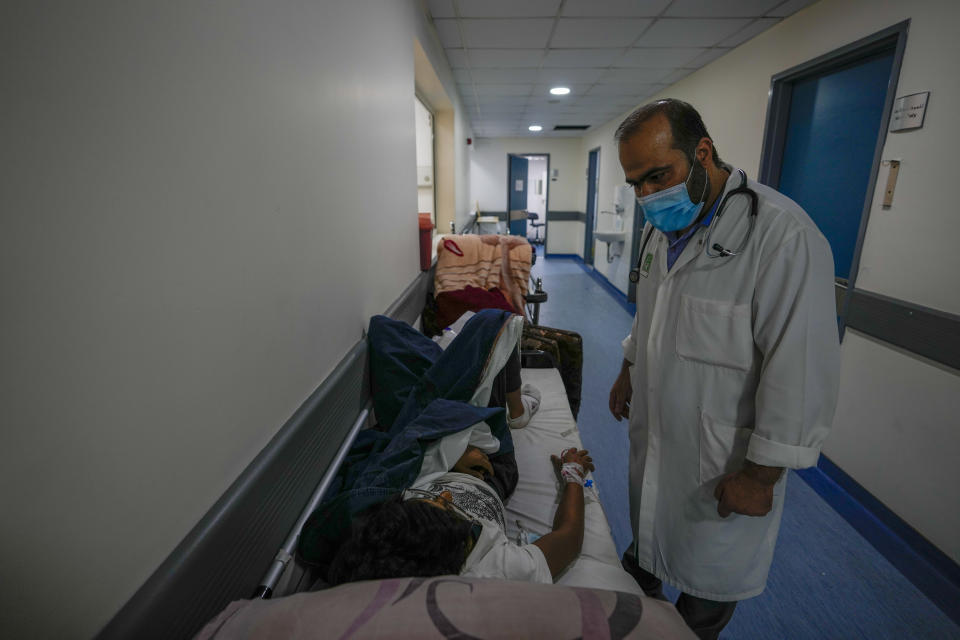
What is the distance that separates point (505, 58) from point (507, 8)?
1102 millimetres

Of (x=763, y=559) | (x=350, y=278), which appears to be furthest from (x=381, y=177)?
(x=763, y=559)

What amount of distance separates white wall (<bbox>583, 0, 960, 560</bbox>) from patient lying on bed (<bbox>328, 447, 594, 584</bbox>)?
1.63 m

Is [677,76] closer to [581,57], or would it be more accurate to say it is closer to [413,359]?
[581,57]

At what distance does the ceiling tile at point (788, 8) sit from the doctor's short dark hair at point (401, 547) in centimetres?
340

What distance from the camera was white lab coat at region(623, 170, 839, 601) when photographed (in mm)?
1036

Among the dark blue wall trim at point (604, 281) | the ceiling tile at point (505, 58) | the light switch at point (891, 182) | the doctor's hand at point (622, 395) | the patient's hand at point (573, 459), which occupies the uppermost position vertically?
the ceiling tile at point (505, 58)

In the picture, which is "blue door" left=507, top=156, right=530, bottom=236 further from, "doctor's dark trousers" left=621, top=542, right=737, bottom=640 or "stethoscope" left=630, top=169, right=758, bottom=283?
"doctor's dark trousers" left=621, top=542, right=737, bottom=640

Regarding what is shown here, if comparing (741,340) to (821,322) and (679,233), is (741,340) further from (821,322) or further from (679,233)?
(679,233)

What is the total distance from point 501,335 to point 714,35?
3017 millimetres

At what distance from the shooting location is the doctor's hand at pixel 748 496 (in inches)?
43.1

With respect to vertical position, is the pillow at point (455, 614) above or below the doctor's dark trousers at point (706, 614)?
above

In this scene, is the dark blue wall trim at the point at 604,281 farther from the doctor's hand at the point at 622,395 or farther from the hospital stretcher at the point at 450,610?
the hospital stretcher at the point at 450,610

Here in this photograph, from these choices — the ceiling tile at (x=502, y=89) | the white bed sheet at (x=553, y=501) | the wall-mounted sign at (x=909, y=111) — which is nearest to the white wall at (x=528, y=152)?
the ceiling tile at (x=502, y=89)

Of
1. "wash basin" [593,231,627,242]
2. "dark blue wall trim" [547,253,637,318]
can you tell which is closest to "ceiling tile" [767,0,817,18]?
"dark blue wall trim" [547,253,637,318]
